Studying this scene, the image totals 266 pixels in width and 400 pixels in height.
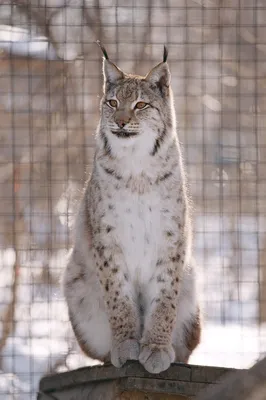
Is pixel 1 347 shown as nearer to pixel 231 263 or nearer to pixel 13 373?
pixel 13 373

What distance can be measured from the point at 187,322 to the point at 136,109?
84 cm

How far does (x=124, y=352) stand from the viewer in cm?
336

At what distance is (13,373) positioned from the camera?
500 cm

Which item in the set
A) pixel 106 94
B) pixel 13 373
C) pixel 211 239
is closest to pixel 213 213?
pixel 211 239

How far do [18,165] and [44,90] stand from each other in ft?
1.53

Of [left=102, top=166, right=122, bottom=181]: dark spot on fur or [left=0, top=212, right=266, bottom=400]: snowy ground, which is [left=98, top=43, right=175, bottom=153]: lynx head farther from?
[left=0, top=212, right=266, bottom=400]: snowy ground

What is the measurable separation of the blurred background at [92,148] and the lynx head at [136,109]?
4.99 feet

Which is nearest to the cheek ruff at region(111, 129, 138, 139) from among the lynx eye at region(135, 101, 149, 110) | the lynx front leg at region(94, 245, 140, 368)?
the lynx eye at region(135, 101, 149, 110)

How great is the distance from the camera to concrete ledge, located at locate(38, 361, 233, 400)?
308 centimetres

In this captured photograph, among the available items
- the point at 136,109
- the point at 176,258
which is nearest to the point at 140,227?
the point at 176,258

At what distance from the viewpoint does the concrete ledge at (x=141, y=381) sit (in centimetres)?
308

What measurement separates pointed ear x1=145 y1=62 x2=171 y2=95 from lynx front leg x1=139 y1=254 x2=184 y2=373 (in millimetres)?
640

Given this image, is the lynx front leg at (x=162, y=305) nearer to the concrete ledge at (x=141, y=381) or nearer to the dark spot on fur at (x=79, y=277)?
the concrete ledge at (x=141, y=381)

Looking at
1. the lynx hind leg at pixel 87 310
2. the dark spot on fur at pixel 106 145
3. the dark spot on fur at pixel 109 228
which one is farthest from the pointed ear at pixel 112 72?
the lynx hind leg at pixel 87 310
